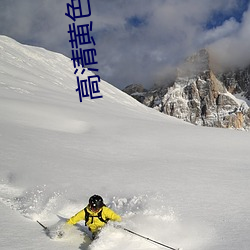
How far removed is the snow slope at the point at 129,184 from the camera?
5.48m

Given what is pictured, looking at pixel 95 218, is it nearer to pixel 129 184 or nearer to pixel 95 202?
pixel 95 202

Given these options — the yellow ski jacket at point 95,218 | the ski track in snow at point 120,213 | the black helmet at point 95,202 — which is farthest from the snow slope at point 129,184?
the black helmet at point 95,202

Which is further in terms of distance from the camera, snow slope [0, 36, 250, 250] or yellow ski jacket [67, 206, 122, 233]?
yellow ski jacket [67, 206, 122, 233]

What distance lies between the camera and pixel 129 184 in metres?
8.18

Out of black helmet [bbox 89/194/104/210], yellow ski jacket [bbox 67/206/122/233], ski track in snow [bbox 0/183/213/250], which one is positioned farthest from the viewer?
yellow ski jacket [bbox 67/206/122/233]

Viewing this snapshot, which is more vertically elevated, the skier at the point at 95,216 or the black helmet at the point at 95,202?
the black helmet at the point at 95,202

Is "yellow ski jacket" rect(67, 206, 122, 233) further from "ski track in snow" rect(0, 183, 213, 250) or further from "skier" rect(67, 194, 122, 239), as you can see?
"ski track in snow" rect(0, 183, 213, 250)

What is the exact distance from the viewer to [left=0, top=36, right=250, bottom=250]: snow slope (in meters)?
5.48

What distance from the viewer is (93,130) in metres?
16.1

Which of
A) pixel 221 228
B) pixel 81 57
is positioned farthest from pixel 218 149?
pixel 81 57

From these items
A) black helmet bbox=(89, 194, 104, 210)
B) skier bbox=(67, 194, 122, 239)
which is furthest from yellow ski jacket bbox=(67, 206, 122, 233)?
black helmet bbox=(89, 194, 104, 210)

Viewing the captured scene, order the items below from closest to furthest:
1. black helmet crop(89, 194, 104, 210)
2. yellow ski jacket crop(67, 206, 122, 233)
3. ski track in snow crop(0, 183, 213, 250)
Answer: ski track in snow crop(0, 183, 213, 250)
black helmet crop(89, 194, 104, 210)
yellow ski jacket crop(67, 206, 122, 233)

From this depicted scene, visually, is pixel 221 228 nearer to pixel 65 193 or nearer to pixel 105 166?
pixel 65 193

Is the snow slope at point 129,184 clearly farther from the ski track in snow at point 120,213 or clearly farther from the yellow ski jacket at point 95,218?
the yellow ski jacket at point 95,218
